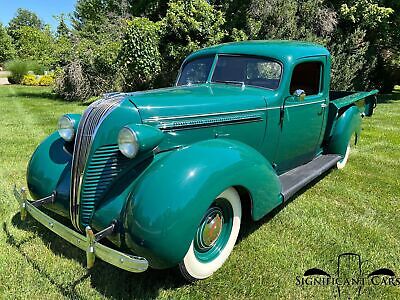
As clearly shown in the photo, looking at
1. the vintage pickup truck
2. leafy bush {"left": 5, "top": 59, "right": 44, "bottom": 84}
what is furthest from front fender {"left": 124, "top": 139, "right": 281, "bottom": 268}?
leafy bush {"left": 5, "top": 59, "right": 44, "bottom": 84}

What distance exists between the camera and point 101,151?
8.33 feet

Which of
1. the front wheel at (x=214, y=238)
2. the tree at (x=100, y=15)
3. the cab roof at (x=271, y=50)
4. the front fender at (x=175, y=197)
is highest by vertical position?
the tree at (x=100, y=15)

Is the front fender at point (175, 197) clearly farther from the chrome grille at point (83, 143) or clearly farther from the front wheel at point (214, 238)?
the chrome grille at point (83, 143)

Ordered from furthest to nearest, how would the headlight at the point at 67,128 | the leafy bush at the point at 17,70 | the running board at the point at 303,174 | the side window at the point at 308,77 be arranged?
the leafy bush at the point at 17,70 < the side window at the point at 308,77 < the running board at the point at 303,174 < the headlight at the point at 67,128

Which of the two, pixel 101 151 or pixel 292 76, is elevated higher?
pixel 292 76

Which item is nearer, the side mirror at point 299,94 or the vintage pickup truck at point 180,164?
the vintage pickup truck at point 180,164

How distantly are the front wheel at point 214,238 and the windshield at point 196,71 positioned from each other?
1.68 metres

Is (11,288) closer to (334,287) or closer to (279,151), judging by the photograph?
(334,287)

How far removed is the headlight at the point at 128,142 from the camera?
7.77 ft

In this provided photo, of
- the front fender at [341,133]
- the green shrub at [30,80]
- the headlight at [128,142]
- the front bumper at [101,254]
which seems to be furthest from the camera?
the green shrub at [30,80]

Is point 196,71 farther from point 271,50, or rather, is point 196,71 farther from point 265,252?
point 265,252

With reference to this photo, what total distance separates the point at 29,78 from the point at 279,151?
23.0 metres

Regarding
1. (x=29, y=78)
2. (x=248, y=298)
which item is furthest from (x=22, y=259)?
(x=29, y=78)

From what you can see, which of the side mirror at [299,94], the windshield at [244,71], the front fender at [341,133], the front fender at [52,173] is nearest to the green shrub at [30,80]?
the windshield at [244,71]
